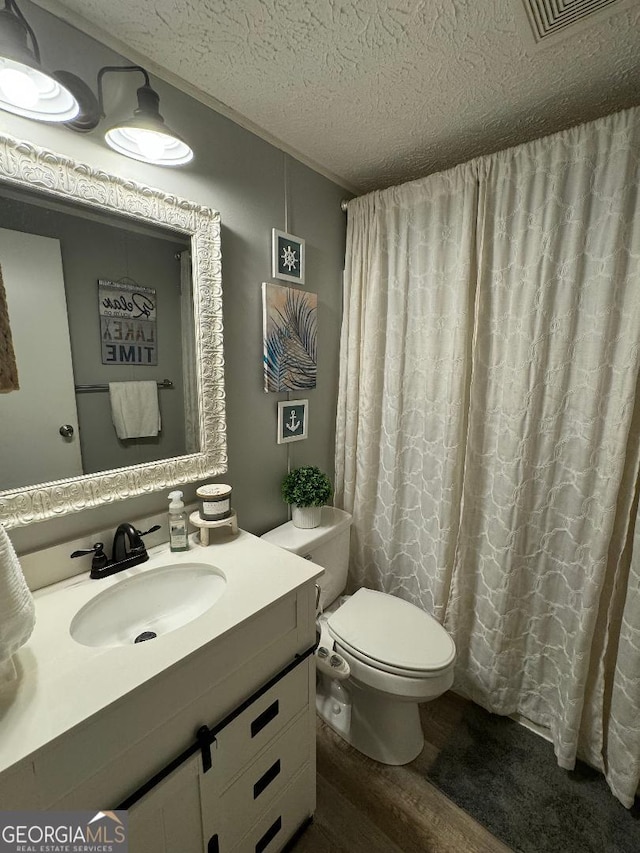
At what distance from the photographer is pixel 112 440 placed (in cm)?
107

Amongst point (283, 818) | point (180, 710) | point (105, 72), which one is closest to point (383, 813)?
point (283, 818)

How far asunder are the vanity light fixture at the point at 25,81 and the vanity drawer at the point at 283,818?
1.78 meters

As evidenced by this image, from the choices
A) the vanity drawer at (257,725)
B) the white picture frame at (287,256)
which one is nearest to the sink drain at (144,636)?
the vanity drawer at (257,725)

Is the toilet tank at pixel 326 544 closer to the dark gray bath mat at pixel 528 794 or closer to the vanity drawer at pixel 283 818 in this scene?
the vanity drawer at pixel 283 818

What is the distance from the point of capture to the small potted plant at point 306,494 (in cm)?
153

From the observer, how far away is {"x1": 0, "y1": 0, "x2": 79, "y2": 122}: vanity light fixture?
695 mm

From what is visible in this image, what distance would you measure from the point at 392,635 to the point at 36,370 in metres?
1.41

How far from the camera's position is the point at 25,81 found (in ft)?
2.63

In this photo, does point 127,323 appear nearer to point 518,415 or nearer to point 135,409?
point 135,409

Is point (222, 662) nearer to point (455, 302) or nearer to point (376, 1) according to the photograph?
point (455, 302)

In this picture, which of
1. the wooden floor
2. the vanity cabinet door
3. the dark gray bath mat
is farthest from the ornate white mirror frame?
the dark gray bath mat

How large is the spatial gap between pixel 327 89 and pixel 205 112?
15.9 inches

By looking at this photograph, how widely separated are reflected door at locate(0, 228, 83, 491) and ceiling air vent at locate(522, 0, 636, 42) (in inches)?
51.2

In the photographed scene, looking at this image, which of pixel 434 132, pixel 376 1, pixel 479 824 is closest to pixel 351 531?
pixel 479 824
